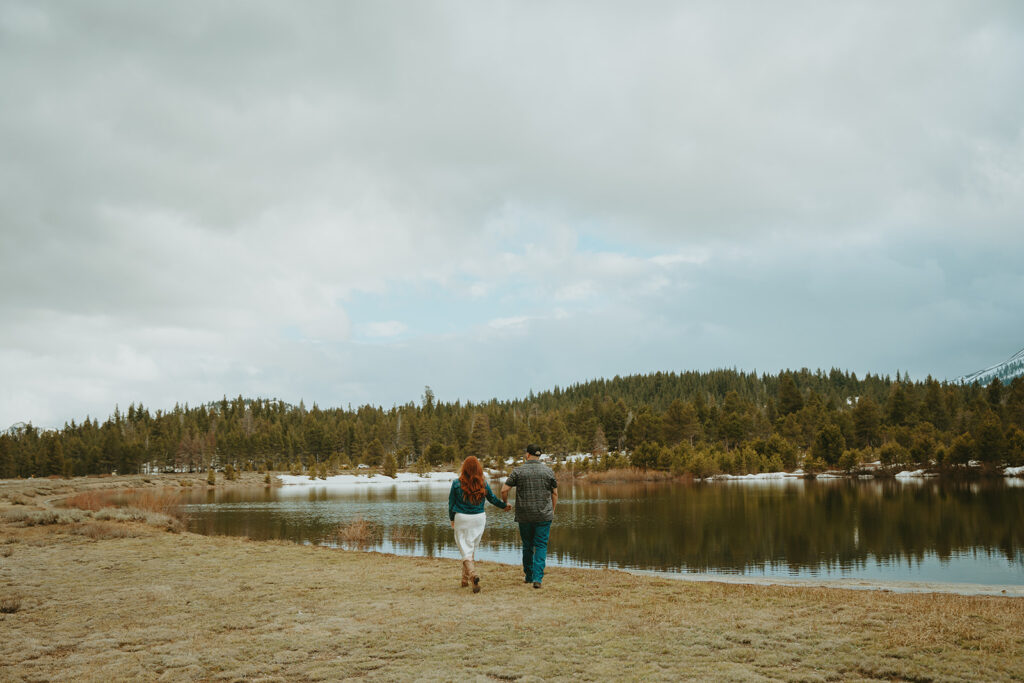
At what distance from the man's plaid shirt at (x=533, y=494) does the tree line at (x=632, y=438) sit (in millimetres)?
91614

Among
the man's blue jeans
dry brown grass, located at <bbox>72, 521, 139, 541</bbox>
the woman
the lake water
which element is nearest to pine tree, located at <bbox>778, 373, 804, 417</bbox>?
the lake water

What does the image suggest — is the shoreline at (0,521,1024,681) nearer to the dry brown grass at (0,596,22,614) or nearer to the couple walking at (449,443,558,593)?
the dry brown grass at (0,596,22,614)

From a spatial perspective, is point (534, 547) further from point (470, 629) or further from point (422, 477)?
point (422, 477)

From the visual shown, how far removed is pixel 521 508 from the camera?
1398 cm

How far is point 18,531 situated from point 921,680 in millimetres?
28935

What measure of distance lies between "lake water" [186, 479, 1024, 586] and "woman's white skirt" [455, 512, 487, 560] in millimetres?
10424

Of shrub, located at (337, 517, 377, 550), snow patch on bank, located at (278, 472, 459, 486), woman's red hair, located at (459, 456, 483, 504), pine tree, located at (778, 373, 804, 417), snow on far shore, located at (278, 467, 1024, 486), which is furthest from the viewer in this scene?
pine tree, located at (778, 373, 804, 417)

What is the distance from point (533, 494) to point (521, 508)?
0.41 meters

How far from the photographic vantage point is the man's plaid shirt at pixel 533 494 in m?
13.9

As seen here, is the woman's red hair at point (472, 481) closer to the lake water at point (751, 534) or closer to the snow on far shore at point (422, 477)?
the lake water at point (751, 534)

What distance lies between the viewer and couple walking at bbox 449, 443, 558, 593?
13648 mm

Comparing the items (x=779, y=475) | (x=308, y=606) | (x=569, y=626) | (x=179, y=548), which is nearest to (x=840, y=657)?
(x=569, y=626)

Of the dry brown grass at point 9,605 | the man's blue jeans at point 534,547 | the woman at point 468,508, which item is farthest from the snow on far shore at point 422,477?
the dry brown grass at point 9,605

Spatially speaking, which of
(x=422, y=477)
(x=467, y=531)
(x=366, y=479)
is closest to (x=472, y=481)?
(x=467, y=531)
